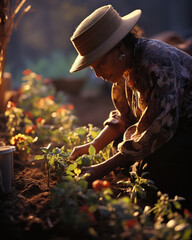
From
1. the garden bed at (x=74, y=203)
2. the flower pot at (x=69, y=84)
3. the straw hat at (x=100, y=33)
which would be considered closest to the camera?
the garden bed at (x=74, y=203)

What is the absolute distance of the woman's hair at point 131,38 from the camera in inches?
88.7

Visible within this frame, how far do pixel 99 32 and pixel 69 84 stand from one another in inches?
282

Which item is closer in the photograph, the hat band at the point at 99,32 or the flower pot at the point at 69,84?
the hat band at the point at 99,32

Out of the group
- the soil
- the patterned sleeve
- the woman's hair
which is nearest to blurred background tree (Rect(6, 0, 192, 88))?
the soil

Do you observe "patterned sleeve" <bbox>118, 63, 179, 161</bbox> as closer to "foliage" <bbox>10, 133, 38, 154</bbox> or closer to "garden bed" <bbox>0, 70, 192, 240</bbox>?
"garden bed" <bbox>0, 70, 192, 240</bbox>

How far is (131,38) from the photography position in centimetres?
229

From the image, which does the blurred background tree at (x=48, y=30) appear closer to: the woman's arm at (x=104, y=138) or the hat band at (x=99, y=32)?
the woman's arm at (x=104, y=138)

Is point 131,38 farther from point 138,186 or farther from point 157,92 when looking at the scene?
point 138,186

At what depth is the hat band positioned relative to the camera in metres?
2.13

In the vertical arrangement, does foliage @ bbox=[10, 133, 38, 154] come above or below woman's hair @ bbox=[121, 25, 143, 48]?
below

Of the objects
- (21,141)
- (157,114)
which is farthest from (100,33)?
(21,141)

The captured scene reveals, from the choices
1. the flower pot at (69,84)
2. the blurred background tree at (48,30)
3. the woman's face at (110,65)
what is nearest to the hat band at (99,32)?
the woman's face at (110,65)

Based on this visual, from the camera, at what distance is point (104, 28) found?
2.14 m

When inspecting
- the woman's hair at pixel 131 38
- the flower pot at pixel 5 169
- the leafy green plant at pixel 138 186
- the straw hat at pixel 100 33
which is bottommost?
the leafy green plant at pixel 138 186
